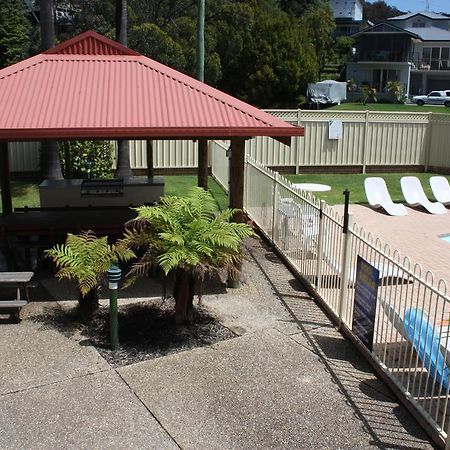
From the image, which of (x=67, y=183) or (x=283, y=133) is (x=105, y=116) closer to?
(x=283, y=133)

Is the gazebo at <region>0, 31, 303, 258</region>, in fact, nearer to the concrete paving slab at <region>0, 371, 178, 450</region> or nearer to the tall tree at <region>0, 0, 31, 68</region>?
the concrete paving slab at <region>0, 371, 178, 450</region>

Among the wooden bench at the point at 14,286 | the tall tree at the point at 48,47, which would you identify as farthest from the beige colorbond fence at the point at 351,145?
the wooden bench at the point at 14,286

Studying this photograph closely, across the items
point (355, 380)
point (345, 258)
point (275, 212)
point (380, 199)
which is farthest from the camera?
point (380, 199)

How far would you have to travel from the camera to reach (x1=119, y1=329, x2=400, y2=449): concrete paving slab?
5.26 metres

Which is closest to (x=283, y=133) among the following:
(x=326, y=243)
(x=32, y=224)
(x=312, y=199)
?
(x=312, y=199)

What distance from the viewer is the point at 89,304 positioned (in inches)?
299

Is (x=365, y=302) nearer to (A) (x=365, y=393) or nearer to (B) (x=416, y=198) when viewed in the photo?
(A) (x=365, y=393)

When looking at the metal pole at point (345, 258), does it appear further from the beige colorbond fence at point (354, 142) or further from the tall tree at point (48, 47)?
the beige colorbond fence at point (354, 142)

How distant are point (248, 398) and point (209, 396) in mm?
380

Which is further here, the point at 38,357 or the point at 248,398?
the point at 38,357

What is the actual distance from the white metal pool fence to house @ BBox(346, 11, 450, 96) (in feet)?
198

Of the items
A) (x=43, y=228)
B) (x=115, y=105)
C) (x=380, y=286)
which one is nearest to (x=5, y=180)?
(x=43, y=228)

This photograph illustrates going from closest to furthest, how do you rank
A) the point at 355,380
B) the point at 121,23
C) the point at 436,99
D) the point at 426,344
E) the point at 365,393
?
1. the point at 426,344
2. the point at 365,393
3. the point at 355,380
4. the point at 121,23
5. the point at 436,99

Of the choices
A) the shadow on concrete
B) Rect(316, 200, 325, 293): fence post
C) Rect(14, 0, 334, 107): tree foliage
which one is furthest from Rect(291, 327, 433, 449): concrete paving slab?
Rect(14, 0, 334, 107): tree foliage
